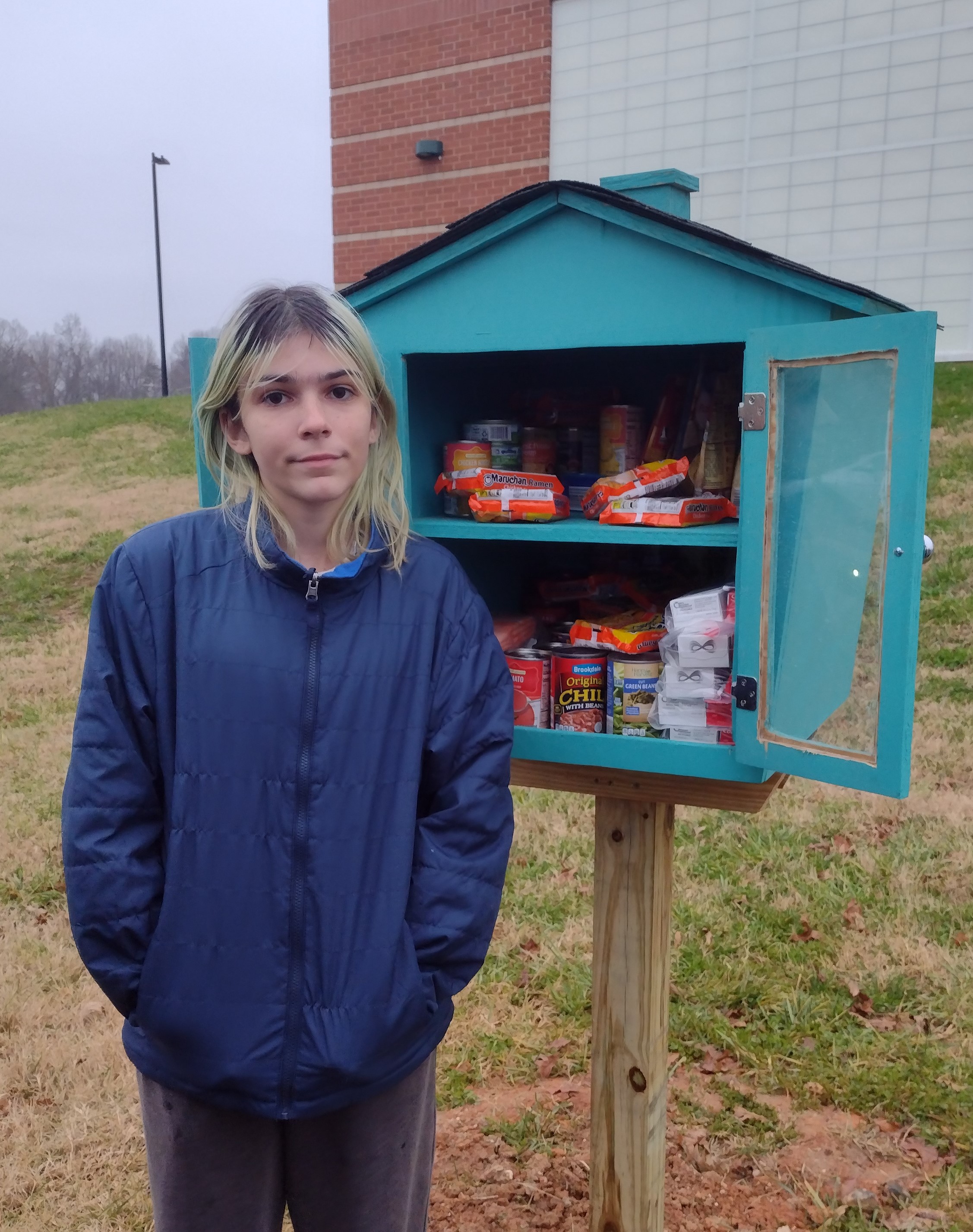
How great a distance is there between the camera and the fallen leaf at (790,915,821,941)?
3234 millimetres

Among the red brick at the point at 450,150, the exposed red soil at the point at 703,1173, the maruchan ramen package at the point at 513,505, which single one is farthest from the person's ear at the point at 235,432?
the red brick at the point at 450,150

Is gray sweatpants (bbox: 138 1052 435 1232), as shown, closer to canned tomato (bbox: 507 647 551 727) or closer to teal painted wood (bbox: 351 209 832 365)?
canned tomato (bbox: 507 647 551 727)

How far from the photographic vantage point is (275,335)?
1.44 meters

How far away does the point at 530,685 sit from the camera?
1.90 metres

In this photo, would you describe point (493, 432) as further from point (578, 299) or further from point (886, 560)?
point (886, 560)

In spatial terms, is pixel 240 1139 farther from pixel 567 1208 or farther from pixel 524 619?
pixel 567 1208

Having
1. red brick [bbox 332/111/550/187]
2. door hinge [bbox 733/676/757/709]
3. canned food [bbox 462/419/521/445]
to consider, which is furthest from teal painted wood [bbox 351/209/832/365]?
red brick [bbox 332/111/550/187]

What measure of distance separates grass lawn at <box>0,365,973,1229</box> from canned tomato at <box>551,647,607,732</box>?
1334 millimetres

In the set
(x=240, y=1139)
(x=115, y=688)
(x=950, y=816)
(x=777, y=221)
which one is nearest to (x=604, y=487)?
(x=115, y=688)

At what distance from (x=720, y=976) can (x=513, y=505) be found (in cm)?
189

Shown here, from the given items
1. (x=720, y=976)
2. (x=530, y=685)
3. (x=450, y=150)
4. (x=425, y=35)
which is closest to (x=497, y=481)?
(x=530, y=685)

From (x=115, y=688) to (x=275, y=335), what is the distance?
1.75ft

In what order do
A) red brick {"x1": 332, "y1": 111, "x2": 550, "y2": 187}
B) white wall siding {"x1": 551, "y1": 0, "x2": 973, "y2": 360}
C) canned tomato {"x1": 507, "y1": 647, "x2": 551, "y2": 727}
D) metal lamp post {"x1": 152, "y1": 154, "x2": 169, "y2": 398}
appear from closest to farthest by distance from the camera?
canned tomato {"x1": 507, "y1": 647, "x2": 551, "y2": 727}
white wall siding {"x1": 551, "y1": 0, "x2": 973, "y2": 360}
red brick {"x1": 332, "y1": 111, "x2": 550, "y2": 187}
metal lamp post {"x1": 152, "y1": 154, "x2": 169, "y2": 398}

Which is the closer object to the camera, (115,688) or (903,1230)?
(115,688)
